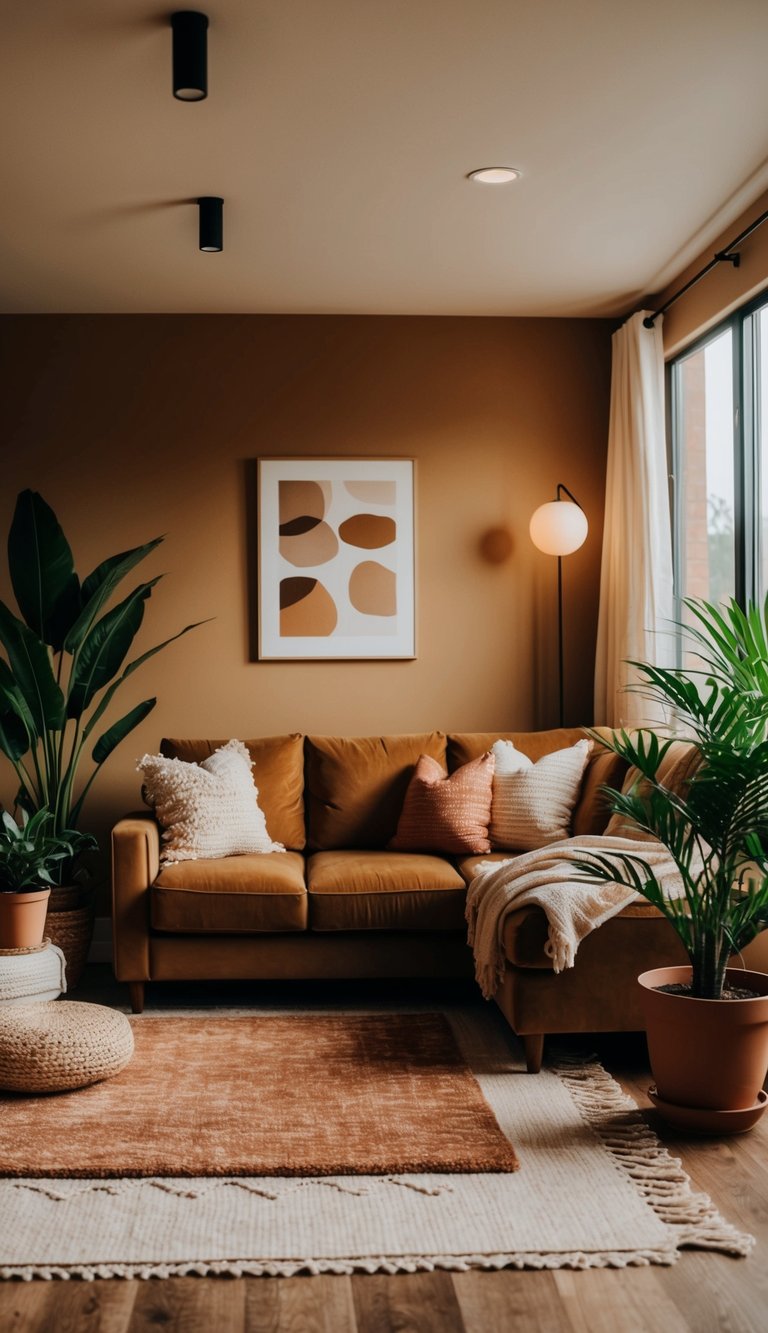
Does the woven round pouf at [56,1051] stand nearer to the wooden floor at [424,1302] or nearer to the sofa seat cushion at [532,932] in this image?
the wooden floor at [424,1302]

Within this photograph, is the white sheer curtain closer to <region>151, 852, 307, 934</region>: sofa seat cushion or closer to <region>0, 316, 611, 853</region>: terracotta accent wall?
<region>0, 316, 611, 853</region>: terracotta accent wall

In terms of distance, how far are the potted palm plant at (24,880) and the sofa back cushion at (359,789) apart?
0.90 meters

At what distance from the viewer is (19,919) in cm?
383

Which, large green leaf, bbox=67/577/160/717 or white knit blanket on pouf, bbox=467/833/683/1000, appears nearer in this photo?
white knit blanket on pouf, bbox=467/833/683/1000

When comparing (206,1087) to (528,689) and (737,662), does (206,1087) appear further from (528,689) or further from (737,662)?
(528,689)

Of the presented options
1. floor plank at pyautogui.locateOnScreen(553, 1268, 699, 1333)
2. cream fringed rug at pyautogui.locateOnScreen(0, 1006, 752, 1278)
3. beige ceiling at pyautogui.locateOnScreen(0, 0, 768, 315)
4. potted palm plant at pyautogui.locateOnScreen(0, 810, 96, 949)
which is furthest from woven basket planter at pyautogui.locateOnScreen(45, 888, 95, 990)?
floor plank at pyautogui.locateOnScreen(553, 1268, 699, 1333)

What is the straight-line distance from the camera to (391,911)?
12.7 ft

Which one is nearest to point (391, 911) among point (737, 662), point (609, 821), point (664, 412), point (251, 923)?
point (251, 923)

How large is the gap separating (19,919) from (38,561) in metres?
1.30

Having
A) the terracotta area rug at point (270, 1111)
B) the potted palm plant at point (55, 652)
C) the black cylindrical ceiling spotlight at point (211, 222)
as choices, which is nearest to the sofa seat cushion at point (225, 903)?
the terracotta area rug at point (270, 1111)

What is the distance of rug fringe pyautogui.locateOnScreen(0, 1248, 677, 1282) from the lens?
2230 millimetres

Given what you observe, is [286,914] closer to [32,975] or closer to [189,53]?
[32,975]

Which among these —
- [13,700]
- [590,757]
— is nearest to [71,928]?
[13,700]

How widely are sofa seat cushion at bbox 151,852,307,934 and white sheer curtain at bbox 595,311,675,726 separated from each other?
1.60 meters
